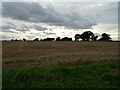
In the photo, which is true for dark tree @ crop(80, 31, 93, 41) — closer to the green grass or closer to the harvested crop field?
the harvested crop field

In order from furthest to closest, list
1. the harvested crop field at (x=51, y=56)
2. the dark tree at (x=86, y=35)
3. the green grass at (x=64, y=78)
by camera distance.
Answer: the dark tree at (x=86, y=35) → the harvested crop field at (x=51, y=56) → the green grass at (x=64, y=78)

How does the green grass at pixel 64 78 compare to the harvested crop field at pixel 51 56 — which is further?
the harvested crop field at pixel 51 56

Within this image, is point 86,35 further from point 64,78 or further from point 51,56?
point 64,78

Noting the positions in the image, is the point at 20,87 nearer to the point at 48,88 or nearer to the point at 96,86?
the point at 48,88

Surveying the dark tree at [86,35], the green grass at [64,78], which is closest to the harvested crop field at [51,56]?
the green grass at [64,78]

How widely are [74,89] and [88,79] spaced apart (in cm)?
153

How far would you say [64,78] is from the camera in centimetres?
1194

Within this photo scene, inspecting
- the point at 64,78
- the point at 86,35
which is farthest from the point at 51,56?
the point at 86,35

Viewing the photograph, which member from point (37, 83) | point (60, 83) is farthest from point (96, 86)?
point (37, 83)

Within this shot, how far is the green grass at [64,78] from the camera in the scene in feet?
36.1

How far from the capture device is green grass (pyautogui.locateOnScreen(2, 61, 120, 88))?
1099 centimetres

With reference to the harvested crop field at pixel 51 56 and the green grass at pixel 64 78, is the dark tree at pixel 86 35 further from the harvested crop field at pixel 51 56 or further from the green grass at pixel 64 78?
the green grass at pixel 64 78

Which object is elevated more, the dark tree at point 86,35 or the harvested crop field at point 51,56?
the dark tree at point 86,35

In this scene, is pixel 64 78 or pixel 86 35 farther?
pixel 86 35
